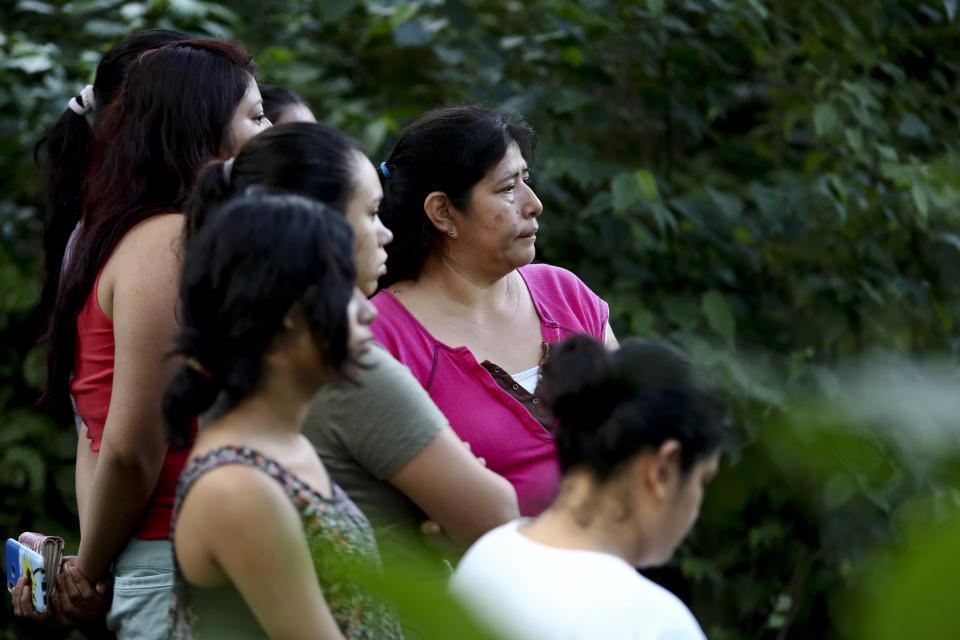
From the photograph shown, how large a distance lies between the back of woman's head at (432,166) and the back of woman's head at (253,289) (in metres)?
0.92

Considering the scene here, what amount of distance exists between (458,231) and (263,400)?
100cm

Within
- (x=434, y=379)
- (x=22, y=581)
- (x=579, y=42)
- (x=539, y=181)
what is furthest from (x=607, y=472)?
(x=579, y=42)

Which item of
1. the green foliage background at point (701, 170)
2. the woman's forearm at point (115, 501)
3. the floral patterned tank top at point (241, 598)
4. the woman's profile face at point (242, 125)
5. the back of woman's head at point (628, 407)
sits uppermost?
the back of woman's head at point (628, 407)

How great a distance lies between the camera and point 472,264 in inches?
90.4

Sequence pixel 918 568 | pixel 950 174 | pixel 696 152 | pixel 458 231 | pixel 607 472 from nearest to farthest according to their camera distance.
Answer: pixel 918 568
pixel 950 174
pixel 607 472
pixel 458 231
pixel 696 152

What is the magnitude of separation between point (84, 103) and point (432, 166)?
74 cm

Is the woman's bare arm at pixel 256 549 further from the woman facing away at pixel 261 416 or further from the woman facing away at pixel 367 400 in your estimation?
the woman facing away at pixel 367 400

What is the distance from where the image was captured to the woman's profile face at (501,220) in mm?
2277

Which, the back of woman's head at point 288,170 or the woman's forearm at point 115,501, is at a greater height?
the back of woman's head at point 288,170

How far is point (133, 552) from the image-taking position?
6.09 feet

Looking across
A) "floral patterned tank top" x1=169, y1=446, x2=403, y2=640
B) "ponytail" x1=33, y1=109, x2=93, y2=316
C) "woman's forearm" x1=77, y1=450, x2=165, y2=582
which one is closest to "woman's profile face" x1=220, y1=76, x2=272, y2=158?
"ponytail" x1=33, y1=109, x2=93, y2=316

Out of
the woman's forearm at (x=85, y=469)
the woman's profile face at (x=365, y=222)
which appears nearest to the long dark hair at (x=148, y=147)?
the woman's forearm at (x=85, y=469)

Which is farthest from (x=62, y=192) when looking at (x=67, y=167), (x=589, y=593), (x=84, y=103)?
(x=589, y=593)

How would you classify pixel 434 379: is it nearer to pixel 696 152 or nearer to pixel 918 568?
pixel 918 568
